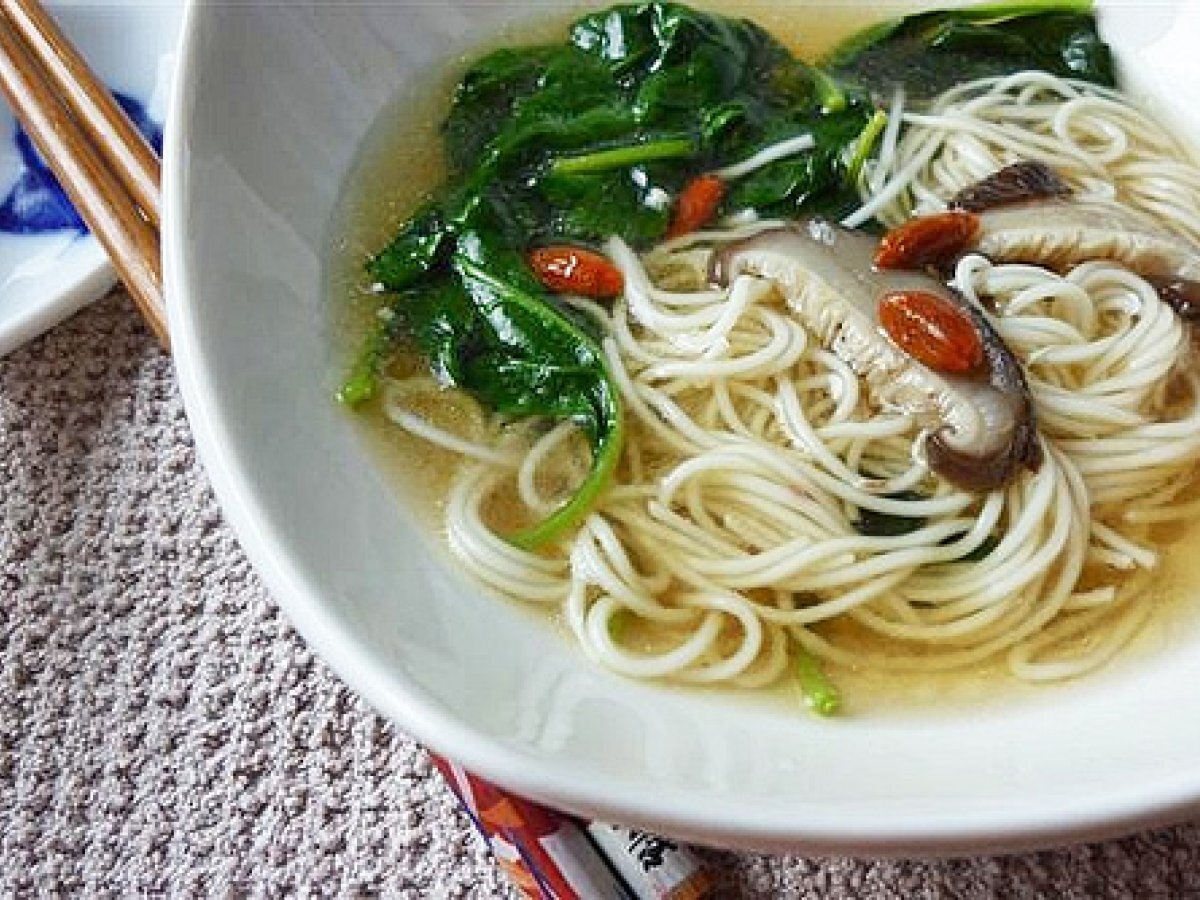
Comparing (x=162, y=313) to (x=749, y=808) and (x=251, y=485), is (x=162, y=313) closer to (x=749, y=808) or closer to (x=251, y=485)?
(x=251, y=485)

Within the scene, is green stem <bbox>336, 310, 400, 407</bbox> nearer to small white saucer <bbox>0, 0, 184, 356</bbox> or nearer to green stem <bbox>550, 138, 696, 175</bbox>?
green stem <bbox>550, 138, 696, 175</bbox>

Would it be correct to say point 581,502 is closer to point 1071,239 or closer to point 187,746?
point 187,746

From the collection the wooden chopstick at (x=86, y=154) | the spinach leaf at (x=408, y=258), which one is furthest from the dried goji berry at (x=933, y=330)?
the wooden chopstick at (x=86, y=154)

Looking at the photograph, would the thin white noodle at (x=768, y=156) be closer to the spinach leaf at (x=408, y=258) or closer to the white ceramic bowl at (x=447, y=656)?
the spinach leaf at (x=408, y=258)

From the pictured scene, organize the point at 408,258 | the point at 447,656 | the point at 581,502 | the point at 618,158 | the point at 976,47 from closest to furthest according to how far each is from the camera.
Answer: the point at 447,656, the point at 581,502, the point at 408,258, the point at 618,158, the point at 976,47

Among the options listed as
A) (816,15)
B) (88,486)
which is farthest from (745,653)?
(816,15)

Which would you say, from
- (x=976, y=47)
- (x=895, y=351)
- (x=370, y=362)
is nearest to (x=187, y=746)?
(x=370, y=362)
